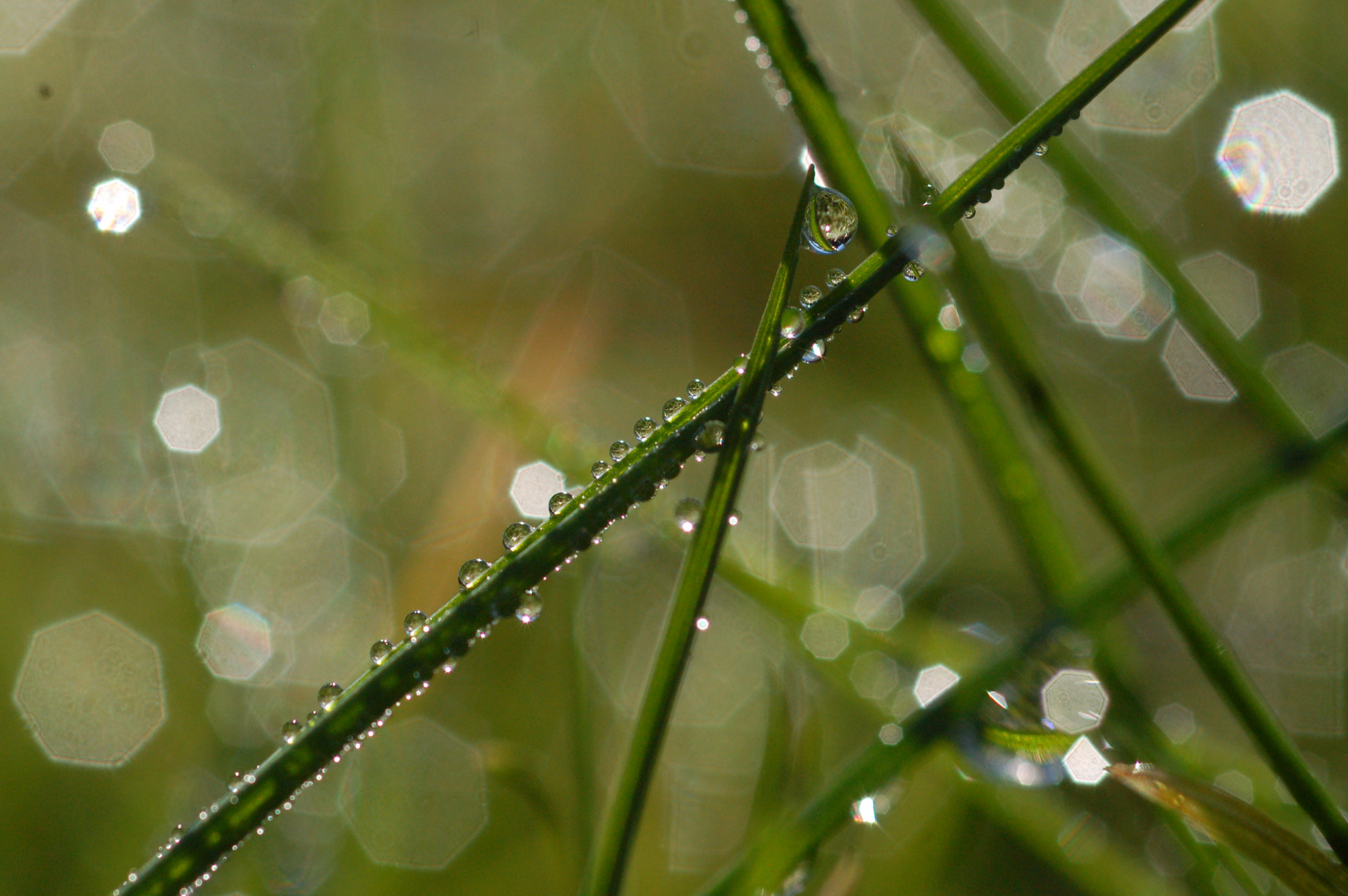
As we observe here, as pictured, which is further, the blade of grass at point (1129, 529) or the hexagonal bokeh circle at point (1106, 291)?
the hexagonal bokeh circle at point (1106, 291)

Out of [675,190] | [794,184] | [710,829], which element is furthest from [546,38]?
[710,829]

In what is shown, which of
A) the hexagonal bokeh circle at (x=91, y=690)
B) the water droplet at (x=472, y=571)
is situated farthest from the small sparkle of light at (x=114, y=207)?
the water droplet at (x=472, y=571)

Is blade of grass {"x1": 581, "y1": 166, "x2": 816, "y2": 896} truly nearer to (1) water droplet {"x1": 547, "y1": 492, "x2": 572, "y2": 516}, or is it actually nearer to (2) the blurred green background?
(1) water droplet {"x1": 547, "y1": 492, "x2": 572, "y2": 516}

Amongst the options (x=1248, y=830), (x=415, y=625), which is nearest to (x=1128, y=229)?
(x=1248, y=830)

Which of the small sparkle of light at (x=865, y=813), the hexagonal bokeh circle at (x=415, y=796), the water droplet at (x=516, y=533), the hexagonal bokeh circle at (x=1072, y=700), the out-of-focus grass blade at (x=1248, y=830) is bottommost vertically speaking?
the hexagonal bokeh circle at (x=415, y=796)

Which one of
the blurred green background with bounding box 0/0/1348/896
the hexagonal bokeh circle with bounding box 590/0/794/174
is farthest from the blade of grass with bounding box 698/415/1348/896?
the hexagonal bokeh circle with bounding box 590/0/794/174

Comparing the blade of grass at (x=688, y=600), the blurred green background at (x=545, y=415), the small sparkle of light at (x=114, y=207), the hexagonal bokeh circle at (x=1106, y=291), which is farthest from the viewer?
the hexagonal bokeh circle at (x=1106, y=291)

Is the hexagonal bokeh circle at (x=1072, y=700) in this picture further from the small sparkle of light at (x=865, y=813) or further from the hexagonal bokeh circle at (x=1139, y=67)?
the hexagonal bokeh circle at (x=1139, y=67)

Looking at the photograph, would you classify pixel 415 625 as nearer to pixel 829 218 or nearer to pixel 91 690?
pixel 829 218
